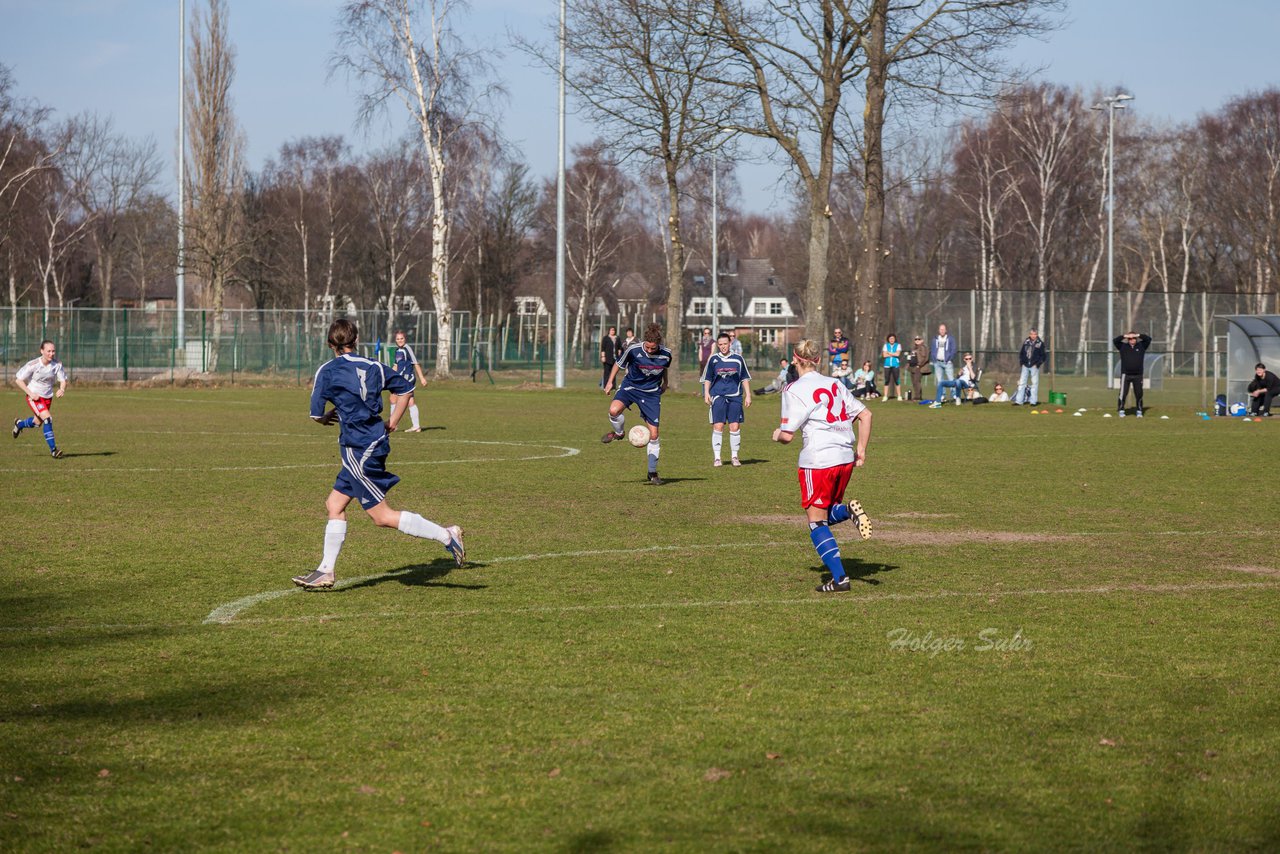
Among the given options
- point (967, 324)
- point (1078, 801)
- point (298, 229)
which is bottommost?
point (1078, 801)

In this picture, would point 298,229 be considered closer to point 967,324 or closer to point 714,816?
point 967,324

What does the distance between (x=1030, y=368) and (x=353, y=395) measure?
28382 mm

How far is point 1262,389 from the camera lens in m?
30.3

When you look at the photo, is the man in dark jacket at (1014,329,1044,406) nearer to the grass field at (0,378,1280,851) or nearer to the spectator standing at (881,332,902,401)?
the spectator standing at (881,332,902,401)

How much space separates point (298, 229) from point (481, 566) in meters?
75.0

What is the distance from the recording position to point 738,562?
10789 mm

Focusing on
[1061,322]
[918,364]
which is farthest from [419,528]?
[1061,322]

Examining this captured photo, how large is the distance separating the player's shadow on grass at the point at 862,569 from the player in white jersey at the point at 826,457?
51 cm

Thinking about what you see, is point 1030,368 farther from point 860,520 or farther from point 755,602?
point 755,602

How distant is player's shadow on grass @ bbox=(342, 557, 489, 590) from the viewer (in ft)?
31.7

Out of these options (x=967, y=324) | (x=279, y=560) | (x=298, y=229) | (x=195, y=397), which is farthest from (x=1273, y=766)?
(x=298, y=229)

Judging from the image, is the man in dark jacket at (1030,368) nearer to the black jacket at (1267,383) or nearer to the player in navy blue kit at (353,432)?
the black jacket at (1267,383)

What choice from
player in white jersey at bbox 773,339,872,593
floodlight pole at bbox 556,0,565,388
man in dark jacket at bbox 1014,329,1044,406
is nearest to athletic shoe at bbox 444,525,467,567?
player in white jersey at bbox 773,339,872,593

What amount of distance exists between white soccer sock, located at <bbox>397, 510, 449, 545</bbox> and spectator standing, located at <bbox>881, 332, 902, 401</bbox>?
95.6 ft
